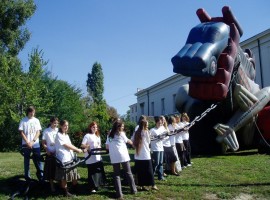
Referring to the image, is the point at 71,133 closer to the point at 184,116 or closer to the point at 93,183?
the point at 184,116

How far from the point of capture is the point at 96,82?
60031mm

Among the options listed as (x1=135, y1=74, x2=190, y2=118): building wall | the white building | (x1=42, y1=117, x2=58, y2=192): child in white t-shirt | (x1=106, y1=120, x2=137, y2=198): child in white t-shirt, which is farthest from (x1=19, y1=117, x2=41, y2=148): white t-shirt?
(x1=135, y1=74, x2=190, y2=118): building wall

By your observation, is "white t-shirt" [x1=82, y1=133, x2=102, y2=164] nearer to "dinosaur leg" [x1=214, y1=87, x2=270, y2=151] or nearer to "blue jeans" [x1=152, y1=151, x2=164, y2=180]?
"blue jeans" [x1=152, y1=151, x2=164, y2=180]

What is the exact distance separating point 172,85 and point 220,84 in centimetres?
3353

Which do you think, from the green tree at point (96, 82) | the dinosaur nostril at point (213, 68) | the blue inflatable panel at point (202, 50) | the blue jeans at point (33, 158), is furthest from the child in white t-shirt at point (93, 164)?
the green tree at point (96, 82)

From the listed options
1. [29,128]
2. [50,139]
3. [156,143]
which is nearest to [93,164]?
[50,139]

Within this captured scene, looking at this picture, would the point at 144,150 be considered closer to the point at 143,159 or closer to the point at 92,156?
the point at 143,159

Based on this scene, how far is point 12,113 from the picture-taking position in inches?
871

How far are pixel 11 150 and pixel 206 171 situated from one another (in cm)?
1668

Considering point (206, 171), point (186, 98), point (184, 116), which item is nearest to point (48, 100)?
point (186, 98)

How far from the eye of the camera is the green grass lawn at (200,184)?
7559 millimetres

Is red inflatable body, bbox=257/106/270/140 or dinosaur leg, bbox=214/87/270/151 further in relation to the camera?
red inflatable body, bbox=257/106/270/140

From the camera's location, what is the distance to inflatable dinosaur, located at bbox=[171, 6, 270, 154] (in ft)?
29.3

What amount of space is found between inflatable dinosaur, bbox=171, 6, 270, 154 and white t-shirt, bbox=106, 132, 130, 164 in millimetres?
2319
